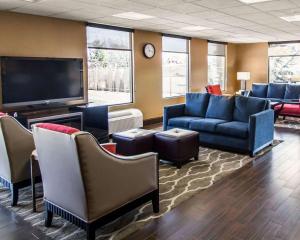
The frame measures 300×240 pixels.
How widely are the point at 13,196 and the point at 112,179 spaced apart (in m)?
1.42

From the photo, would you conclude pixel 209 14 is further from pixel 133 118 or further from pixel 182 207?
pixel 182 207

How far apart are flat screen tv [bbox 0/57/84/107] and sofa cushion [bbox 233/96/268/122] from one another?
3.02 meters

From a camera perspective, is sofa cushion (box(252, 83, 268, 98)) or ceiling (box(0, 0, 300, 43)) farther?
sofa cushion (box(252, 83, 268, 98))

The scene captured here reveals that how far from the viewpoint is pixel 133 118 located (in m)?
6.94

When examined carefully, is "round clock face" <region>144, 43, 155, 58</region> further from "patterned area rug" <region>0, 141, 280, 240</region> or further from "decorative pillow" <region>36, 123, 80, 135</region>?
"decorative pillow" <region>36, 123, 80, 135</region>

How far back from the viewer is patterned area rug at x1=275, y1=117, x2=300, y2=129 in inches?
297

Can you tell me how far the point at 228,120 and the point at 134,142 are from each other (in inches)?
82.8

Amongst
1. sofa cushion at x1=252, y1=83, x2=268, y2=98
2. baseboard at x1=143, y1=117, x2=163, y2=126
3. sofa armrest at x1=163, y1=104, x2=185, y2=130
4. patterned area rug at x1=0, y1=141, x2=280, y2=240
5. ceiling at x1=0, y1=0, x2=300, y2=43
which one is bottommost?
patterned area rug at x1=0, y1=141, x2=280, y2=240

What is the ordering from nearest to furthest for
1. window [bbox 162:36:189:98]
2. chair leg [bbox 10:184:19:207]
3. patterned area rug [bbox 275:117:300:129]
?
chair leg [bbox 10:184:19:207] < patterned area rug [bbox 275:117:300:129] < window [bbox 162:36:189:98]

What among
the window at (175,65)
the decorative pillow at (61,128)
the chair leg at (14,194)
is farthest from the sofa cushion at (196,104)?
the decorative pillow at (61,128)

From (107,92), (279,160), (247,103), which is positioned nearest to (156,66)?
(107,92)

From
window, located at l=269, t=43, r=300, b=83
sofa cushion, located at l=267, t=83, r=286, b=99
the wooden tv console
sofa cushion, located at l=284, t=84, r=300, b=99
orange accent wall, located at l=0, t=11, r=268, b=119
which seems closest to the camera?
the wooden tv console

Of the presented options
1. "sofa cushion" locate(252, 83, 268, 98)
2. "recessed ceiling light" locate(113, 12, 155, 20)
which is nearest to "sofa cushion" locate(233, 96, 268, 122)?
"recessed ceiling light" locate(113, 12, 155, 20)

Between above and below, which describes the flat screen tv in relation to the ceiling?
below
